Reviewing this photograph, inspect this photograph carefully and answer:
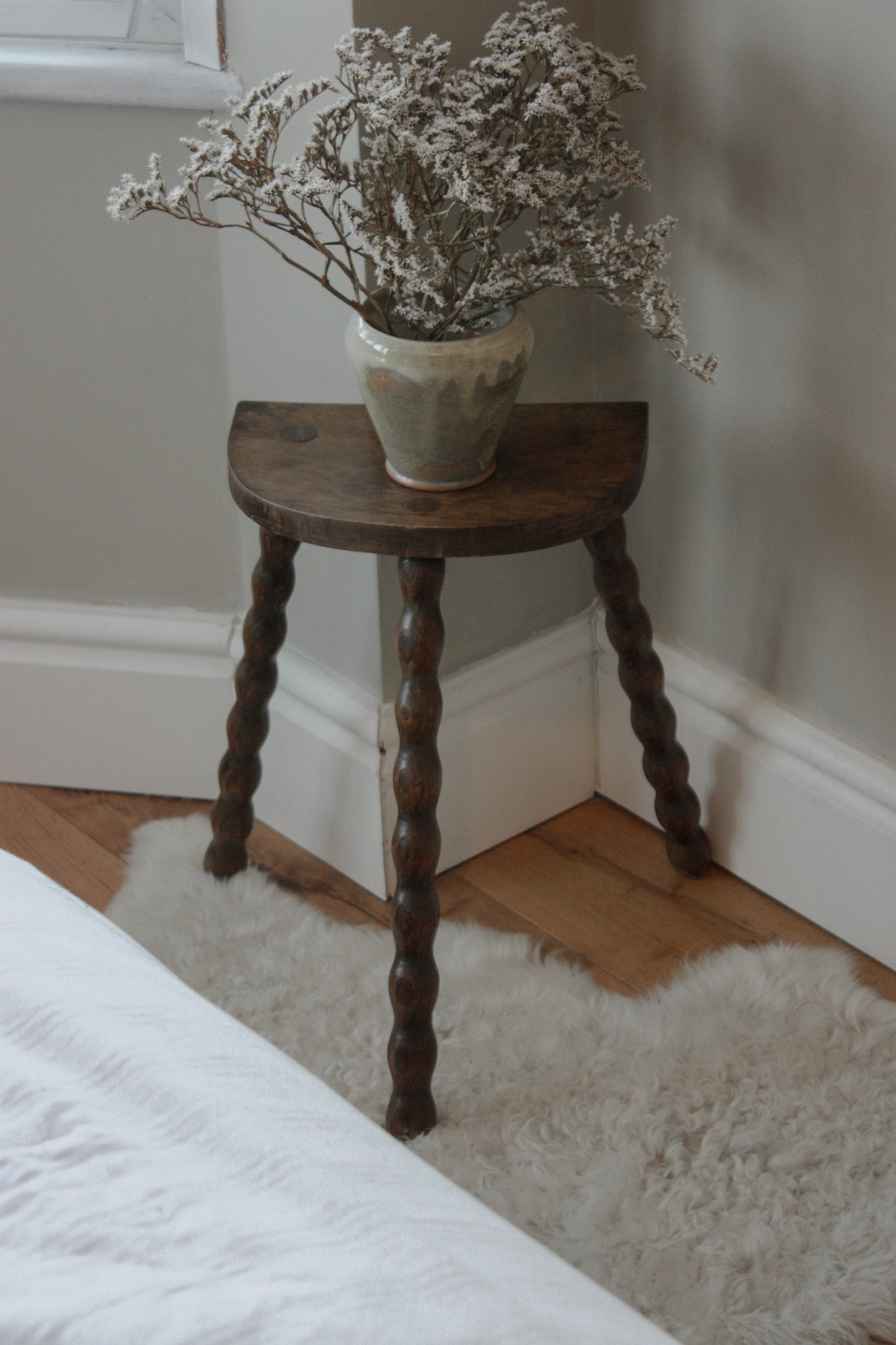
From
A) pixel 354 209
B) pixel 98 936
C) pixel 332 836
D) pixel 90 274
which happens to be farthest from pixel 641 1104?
pixel 90 274

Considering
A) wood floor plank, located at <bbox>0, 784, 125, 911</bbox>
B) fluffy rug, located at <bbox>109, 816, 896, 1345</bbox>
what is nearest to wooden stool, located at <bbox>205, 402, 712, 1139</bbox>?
fluffy rug, located at <bbox>109, 816, 896, 1345</bbox>

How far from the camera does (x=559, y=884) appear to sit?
1.64 metres

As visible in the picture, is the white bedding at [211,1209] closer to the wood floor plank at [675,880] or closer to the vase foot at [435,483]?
the vase foot at [435,483]

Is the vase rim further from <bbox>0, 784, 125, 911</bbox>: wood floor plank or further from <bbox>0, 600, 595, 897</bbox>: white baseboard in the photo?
<bbox>0, 784, 125, 911</bbox>: wood floor plank

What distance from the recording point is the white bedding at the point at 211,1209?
46 cm

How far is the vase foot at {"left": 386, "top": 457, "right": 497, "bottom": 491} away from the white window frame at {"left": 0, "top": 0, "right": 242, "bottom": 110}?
501 millimetres

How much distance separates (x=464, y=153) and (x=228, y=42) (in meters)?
0.50

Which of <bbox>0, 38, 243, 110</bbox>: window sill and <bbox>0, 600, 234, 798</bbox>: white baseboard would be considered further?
<bbox>0, 600, 234, 798</bbox>: white baseboard

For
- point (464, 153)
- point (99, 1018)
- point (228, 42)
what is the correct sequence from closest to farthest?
point (99, 1018) → point (464, 153) → point (228, 42)

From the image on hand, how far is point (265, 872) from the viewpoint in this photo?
1.66 metres

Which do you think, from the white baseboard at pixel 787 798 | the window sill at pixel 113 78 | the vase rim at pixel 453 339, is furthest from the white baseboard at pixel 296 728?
the window sill at pixel 113 78

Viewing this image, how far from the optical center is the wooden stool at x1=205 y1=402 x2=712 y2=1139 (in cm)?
115

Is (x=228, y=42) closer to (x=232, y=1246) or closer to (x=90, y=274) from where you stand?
(x=90, y=274)

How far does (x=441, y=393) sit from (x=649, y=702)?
49cm
